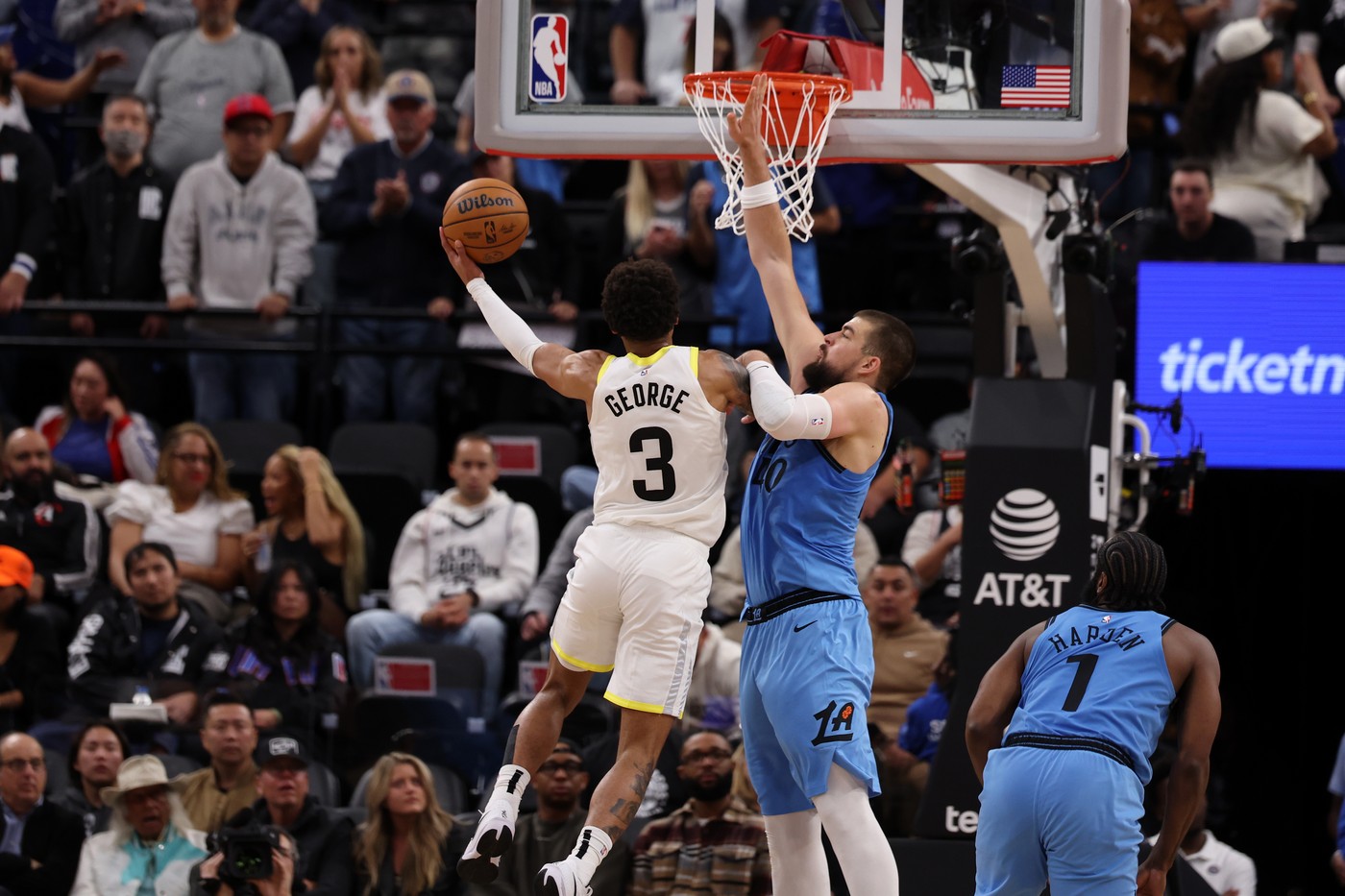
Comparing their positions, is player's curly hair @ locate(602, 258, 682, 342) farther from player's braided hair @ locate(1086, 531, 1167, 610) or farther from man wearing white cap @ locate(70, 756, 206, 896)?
man wearing white cap @ locate(70, 756, 206, 896)

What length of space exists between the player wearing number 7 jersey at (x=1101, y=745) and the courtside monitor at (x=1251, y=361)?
5142mm

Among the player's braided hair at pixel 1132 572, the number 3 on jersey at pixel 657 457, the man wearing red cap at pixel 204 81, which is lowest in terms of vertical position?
the player's braided hair at pixel 1132 572

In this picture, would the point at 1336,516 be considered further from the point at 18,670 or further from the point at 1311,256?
the point at 18,670

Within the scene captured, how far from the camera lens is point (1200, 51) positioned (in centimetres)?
1405

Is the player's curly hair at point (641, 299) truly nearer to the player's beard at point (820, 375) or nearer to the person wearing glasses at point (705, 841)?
the player's beard at point (820, 375)

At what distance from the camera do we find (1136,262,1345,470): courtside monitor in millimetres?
11844

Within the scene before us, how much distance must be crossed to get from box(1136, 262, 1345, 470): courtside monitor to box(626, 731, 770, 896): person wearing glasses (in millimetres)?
3644

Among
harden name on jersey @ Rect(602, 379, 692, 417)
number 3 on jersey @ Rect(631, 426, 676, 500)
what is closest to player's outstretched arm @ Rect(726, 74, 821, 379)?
harden name on jersey @ Rect(602, 379, 692, 417)

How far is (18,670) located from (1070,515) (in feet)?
18.9

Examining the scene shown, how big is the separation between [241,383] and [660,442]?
23.9 ft

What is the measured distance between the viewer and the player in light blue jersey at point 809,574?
21.4 ft

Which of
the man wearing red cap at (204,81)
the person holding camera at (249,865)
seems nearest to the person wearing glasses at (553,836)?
the person holding camera at (249,865)

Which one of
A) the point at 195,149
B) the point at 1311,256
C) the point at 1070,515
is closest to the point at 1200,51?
the point at 1311,256

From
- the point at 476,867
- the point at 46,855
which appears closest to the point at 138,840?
the point at 46,855
